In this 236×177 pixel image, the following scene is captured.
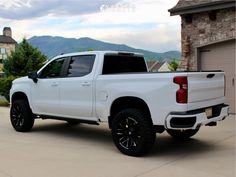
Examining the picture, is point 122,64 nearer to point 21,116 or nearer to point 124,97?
point 124,97

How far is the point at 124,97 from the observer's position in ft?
22.9

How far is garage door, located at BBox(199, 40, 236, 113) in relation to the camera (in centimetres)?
1196

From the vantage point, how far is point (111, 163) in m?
6.34

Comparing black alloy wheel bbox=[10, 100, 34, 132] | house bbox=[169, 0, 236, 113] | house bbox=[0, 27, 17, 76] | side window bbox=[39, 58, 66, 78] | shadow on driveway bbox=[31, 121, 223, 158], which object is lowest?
shadow on driveway bbox=[31, 121, 223, 158]

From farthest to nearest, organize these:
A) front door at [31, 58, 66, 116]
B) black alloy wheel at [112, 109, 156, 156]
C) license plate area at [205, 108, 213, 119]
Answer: front door at [31, 58, 66, 116]
license plate area at [205, 108, 213, 119]
black alloy wheel at [112, 109, 156, 156]

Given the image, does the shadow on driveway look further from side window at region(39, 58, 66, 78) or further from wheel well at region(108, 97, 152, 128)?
side window at region(39, 58, 66, 78)

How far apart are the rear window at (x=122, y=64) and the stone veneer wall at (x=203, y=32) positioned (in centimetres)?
437

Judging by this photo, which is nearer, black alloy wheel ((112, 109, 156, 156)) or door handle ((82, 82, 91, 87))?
black alloy wheel ((112, 109, 156, 156))

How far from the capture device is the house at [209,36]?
11.8m

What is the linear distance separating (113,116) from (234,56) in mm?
6122

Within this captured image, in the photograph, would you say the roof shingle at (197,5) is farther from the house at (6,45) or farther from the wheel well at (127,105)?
the house at (6,45)

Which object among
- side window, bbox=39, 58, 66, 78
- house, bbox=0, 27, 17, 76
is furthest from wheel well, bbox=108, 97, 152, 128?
house, bbox=0, 27, 17, 76

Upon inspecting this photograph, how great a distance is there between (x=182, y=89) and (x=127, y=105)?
1.34 metres

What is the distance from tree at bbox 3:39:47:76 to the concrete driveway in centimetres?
2143
